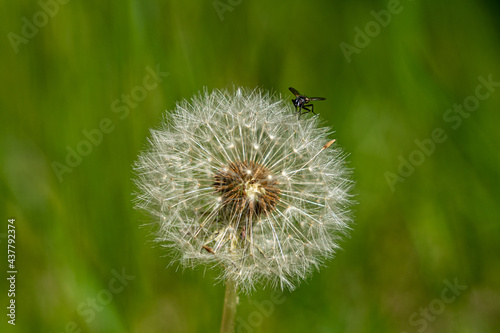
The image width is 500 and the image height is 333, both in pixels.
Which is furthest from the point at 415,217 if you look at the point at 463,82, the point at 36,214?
the point at 36,214

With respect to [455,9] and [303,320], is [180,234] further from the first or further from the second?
[455,9]
